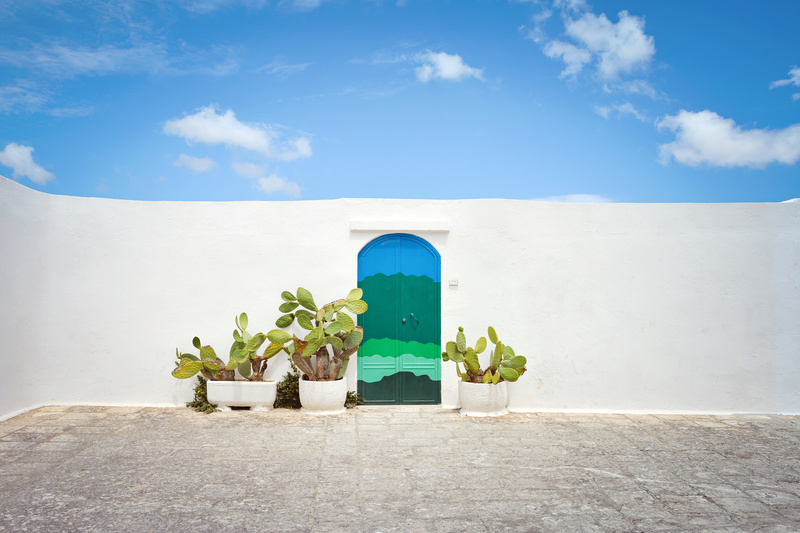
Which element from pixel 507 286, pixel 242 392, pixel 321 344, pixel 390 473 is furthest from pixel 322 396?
pixel 507 286

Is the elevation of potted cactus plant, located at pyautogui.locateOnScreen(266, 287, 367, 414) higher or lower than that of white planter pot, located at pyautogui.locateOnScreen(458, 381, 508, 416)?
higher

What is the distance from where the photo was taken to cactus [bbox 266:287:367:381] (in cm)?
603

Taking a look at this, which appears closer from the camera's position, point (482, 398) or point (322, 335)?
point (322, 335)

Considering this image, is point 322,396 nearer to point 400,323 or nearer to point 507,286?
point 400,323

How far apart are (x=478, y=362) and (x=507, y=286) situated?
102 centimetres

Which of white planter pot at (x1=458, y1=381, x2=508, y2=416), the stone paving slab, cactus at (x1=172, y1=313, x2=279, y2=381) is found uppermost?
cactus at (x1=172, y1=313, x2=279, y2=381)

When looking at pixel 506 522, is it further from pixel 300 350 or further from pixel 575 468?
pixel 300 350

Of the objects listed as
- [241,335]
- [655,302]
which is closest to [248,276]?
[241,335]

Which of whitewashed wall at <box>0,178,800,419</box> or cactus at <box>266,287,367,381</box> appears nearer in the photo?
cactus at <box>266,287,367,381</box>

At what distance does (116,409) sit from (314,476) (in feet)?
11.1

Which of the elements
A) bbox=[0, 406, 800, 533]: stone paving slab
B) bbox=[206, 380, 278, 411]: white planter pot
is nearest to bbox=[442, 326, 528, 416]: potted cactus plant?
bbox=[0, 406, 800, 533]: stone paving slab

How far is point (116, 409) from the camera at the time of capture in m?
6.32

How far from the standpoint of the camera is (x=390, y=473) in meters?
4.28

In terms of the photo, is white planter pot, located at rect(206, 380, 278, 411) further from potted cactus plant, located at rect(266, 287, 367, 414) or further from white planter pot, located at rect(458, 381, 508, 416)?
Result: white planter pot, located at rect(458, 381, 508, 416)
